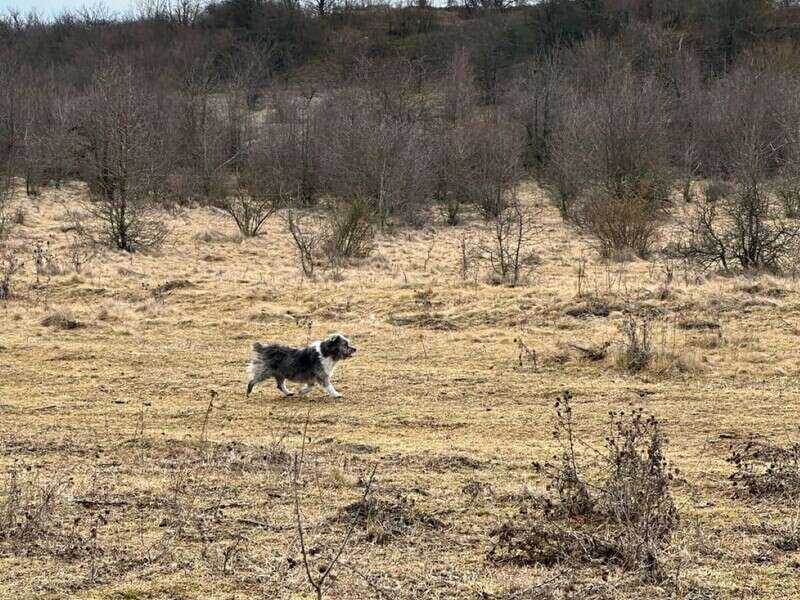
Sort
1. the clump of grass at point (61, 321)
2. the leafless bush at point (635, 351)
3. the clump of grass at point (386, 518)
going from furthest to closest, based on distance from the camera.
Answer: the clump of grass at point (61, 321) < the leafless bush at point (635, 351) < the clump of grass at point (386, 518)

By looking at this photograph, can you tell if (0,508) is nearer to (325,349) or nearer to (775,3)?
(325,349)

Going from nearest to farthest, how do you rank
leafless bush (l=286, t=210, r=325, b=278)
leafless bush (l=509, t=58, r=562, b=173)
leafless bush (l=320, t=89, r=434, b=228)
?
leafless bush (l=286, t=210, r=325, b=278), leafless bush (l=320, t=89, r=434, b=228), leafless bush (l=509, t=58, r=562, b=173)

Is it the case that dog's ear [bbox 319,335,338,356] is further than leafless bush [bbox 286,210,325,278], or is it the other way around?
leafless bush [bbox 286,210,325,278]

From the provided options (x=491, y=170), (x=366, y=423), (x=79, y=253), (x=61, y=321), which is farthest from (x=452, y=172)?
(x=366, y=423)

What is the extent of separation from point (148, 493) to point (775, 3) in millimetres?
71482

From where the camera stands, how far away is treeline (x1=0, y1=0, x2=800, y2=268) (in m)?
25.7

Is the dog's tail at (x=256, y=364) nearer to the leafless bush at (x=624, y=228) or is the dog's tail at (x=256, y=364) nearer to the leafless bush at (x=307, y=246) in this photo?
the leafless bush at (x=307, y=246)

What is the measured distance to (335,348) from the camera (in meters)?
11.7

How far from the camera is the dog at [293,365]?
452 inches

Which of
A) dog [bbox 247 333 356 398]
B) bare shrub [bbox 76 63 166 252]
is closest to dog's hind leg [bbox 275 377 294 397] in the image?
dog [bbox 247 333 356 398]

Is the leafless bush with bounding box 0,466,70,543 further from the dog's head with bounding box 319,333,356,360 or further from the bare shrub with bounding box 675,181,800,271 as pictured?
the bare shrub with bounding box 675,181,800,271

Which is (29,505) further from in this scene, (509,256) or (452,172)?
(452,172)

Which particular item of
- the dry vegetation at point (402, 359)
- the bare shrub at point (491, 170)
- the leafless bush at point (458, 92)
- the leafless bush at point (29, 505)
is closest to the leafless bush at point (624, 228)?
the dry vegetation at point (402, 359)

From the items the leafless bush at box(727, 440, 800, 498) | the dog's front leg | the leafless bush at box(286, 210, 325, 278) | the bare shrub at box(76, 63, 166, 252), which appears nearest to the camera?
the leafless bush at box(727, 440, 800, 498)
